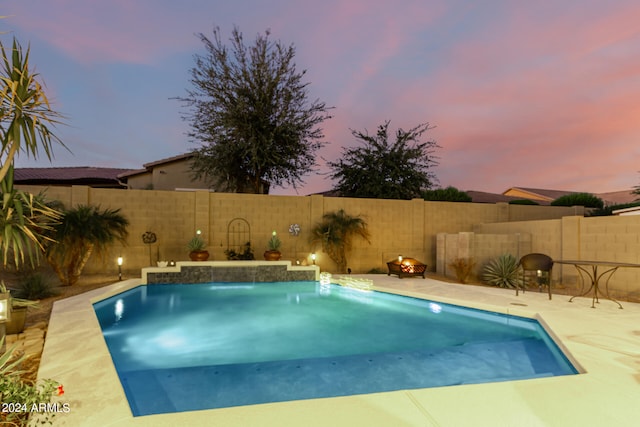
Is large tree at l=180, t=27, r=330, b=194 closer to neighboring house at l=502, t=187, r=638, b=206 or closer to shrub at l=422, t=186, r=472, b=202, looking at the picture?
shrub at l=422, t=186, r=472, b=202

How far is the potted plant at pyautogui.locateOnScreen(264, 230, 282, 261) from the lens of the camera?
11.3 m

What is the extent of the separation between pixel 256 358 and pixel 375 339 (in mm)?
1946

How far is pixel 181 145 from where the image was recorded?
52.2 feet

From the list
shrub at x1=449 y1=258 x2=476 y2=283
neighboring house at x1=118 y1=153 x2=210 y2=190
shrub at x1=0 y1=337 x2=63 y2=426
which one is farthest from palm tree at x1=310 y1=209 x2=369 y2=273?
shrub at x1=0 y1=337 x2=63 y2=426

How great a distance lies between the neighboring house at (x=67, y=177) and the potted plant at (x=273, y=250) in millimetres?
13947

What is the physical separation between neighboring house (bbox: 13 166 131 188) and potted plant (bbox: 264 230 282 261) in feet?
45.8

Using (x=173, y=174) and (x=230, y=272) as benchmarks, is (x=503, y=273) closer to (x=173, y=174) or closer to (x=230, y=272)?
(x=230, y=272)

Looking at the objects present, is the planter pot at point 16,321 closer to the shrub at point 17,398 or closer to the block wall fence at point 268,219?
the shrub at point 17,398

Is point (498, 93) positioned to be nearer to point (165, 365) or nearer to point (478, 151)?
point (478, 151)

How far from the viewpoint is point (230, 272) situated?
34.4 ft

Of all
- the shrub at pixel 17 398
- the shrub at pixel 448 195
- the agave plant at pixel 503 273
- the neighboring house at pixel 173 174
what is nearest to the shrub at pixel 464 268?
the agave plant at pixel 503 273

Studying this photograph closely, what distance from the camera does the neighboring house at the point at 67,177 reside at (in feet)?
65.5

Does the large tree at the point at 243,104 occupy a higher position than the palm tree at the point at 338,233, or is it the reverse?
the large tree at the point at 243,104

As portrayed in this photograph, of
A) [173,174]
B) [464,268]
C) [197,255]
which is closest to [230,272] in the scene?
[197,255]
